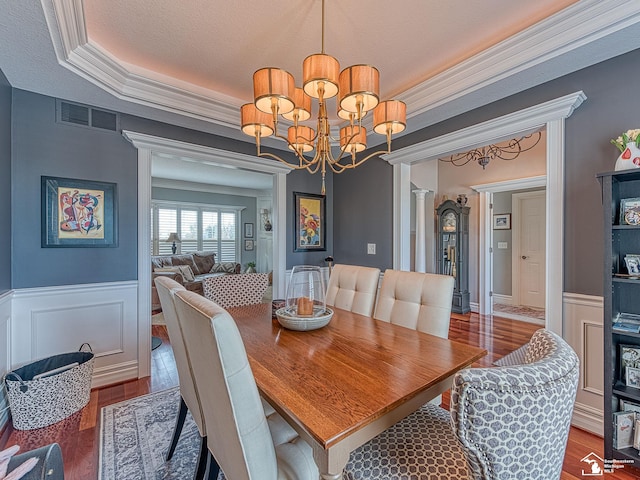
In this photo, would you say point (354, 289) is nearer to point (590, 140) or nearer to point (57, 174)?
point (590, 140)

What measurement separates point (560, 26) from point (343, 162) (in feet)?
8.67

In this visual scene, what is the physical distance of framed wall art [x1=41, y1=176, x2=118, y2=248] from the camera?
7.80ft

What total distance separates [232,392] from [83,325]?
2.42m

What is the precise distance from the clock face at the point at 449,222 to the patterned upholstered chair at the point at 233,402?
4.60 m

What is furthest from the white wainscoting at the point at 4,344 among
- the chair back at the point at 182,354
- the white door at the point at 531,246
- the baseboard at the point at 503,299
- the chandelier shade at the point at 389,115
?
the white door at the point at 531,246

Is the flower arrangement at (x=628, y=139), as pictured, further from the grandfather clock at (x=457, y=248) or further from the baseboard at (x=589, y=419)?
the grandfather clock at (x=457, y=248)

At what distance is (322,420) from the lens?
2.81 ft

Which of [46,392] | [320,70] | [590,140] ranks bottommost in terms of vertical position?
[46,392]

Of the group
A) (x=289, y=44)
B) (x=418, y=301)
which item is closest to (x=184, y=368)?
(x=418, y=301)

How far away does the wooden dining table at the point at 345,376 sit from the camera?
86 centimetres

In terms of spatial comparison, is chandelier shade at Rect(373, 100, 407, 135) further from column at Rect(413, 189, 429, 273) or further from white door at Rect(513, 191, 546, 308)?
white door at Rect(513, 191, 546, 308)

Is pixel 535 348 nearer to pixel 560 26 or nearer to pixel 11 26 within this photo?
pixel 560 26

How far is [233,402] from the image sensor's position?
2.80ft

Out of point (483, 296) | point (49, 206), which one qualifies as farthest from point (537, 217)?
point (49, 206)
